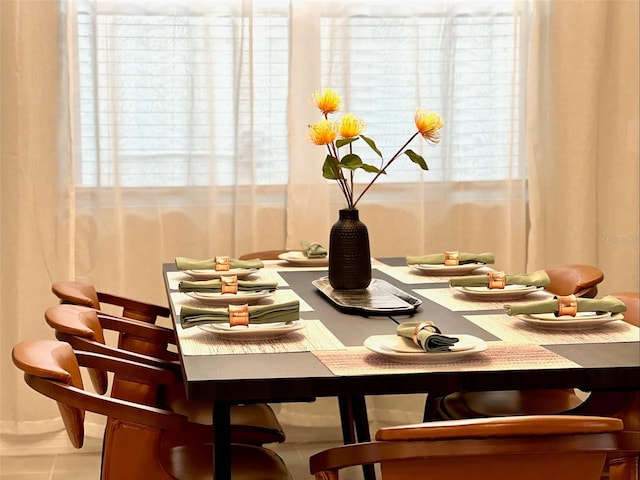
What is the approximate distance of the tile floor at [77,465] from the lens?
3646 millimetres

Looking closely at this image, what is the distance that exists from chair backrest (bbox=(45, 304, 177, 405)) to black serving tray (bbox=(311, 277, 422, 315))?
Result: 46cm

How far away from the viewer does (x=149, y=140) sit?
3.97m

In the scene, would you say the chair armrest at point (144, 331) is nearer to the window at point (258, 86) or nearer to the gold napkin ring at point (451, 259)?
the gold napkin ring at point (451, 259)

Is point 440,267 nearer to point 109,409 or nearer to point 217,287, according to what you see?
point 217,287

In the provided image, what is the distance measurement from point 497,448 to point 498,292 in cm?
107

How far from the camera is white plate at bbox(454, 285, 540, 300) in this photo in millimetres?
2572

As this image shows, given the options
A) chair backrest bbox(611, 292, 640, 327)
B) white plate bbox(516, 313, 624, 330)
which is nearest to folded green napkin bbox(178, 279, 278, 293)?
white plate bbox(516, 313, 624, 330)

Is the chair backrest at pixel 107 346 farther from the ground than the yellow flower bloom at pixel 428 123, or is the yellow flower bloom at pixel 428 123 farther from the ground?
the yellow flower bloom at pixel 428 123

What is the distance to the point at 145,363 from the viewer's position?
7.79 ft

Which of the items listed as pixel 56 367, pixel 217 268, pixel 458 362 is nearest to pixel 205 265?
pixel 217 268

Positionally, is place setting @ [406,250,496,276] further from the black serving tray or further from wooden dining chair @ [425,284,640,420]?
wooden dining chair @ [425,284,640,420]

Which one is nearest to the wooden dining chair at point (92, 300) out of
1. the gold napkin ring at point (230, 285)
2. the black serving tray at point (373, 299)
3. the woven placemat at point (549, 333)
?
the gold napkin ring at point (230, 285)

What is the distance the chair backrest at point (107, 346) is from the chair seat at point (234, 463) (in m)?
0.20

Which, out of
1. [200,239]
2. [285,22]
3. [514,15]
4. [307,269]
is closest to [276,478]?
[307,269]
